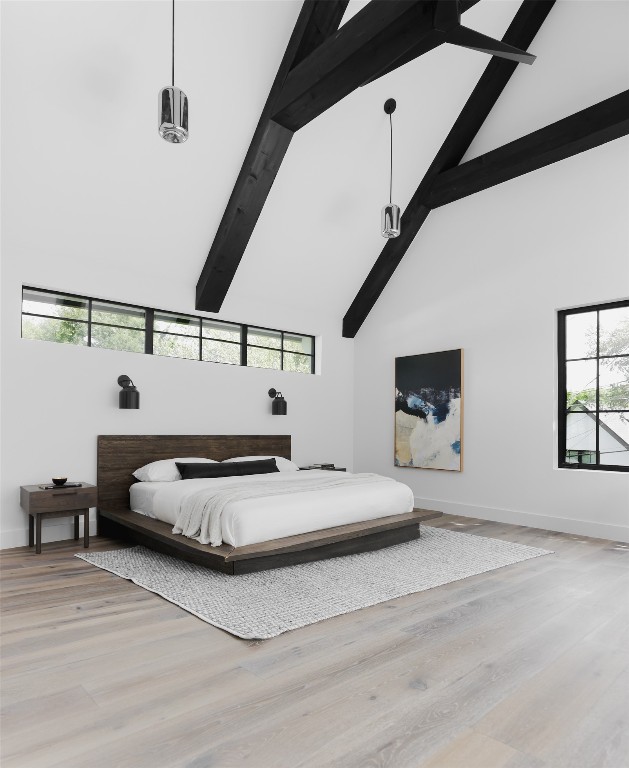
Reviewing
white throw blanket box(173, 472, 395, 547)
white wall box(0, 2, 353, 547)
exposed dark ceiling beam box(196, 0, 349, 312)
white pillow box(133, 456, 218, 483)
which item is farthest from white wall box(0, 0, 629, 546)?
white throw blanket box(173, 472, 395, 547)

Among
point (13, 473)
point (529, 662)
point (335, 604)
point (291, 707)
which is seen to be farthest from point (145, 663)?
point (13, 473)

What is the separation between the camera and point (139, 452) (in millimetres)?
5188

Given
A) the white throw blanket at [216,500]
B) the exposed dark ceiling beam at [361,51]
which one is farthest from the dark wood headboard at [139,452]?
the exposed dark ceiling beam at [361,51]

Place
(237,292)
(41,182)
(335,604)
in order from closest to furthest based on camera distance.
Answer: (335,604) < (41,182) < (237,292)

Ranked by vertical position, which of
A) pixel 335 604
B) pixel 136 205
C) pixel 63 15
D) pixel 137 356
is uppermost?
pixel 63 15

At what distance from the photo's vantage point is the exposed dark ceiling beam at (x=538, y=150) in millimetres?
4660

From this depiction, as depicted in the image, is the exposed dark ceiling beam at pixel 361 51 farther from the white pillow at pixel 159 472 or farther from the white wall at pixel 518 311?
the white pillow at pixel 159 472

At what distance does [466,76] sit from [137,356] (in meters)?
4.28

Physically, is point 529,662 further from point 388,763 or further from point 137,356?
point 137,356

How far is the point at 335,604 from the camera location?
9.95 feet

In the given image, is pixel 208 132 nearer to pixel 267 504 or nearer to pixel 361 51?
pixel 361 51

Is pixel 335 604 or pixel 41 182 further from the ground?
pixel 41 182

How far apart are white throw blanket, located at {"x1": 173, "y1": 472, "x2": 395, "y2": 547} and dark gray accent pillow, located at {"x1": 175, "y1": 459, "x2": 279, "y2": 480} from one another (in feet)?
1.54

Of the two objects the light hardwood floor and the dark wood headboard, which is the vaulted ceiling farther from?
the light hardwood floor
